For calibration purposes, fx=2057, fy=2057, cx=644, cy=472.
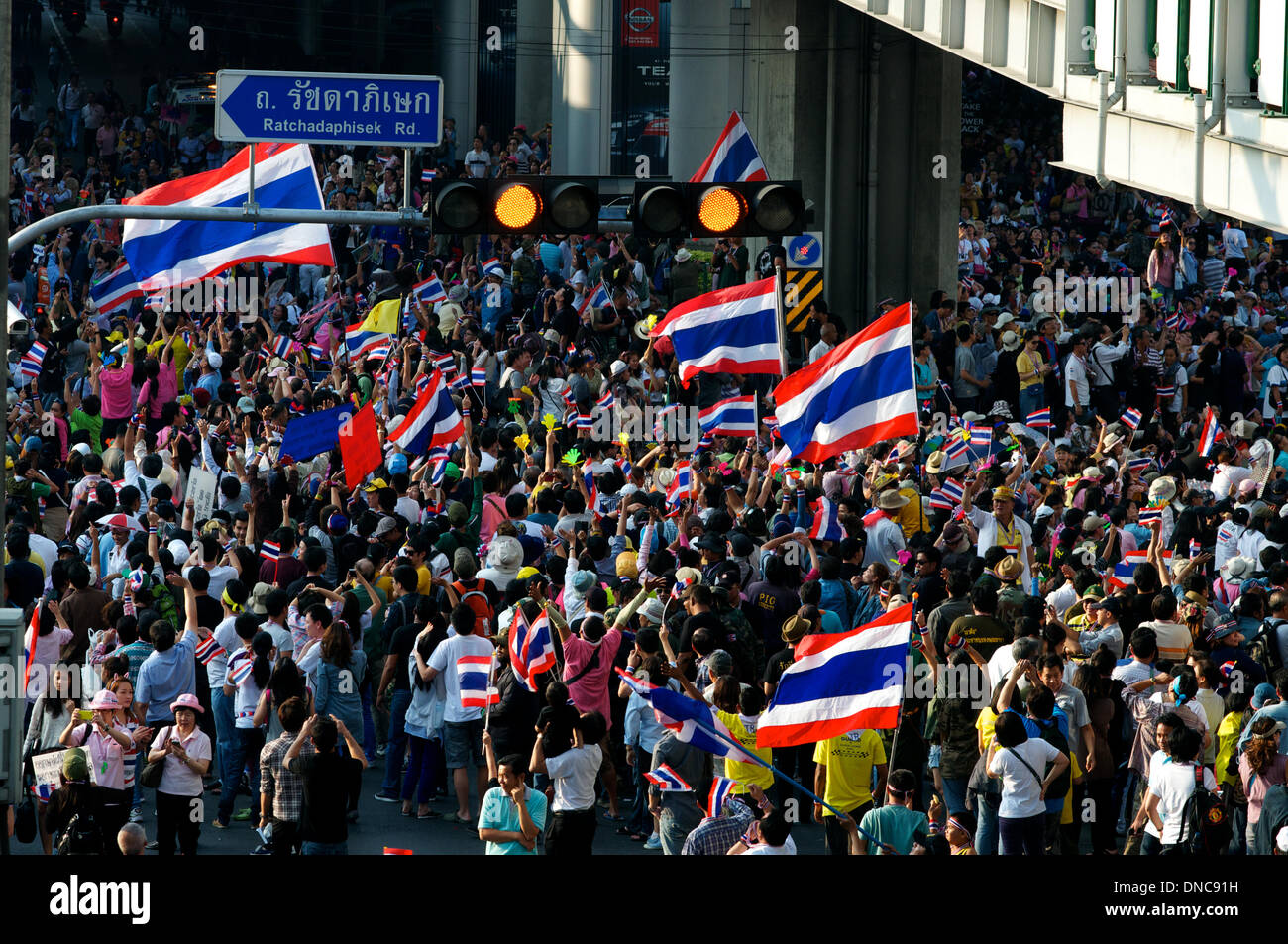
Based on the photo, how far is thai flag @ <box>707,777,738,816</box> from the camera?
1126 centimetres

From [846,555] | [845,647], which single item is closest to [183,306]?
[846,555]

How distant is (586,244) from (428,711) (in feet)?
55.4

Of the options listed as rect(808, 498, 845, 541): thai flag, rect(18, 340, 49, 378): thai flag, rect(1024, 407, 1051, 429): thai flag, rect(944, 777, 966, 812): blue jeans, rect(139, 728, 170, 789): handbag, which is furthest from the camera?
rect(18, 340, 49, 378): thai flag

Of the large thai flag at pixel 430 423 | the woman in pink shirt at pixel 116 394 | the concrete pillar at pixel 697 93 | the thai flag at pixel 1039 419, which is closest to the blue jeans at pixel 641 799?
the large thai flag at pixel 430 423

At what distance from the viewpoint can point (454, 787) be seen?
13.8m

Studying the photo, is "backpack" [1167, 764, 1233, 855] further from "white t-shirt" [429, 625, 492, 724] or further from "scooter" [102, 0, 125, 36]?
"scooter" [102, 0, 125, 36]

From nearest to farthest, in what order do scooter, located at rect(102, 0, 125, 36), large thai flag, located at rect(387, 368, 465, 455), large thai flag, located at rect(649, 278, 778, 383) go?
large thai flag, located at rect(649, 278, 778, 383)
large thai flag, located at rect(387, 368, 465, 455)
scooter, located at rect(102, 0, 125, 36)

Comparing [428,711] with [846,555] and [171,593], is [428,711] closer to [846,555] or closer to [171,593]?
[171,593]

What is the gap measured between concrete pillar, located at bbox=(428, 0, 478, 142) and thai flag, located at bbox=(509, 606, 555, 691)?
110 ft

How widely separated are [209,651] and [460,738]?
178 cm

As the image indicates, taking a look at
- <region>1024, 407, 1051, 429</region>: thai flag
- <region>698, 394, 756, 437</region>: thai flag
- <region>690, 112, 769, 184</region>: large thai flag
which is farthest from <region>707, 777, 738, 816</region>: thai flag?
<region>690, 112, 769, 184</region>: large thai flag

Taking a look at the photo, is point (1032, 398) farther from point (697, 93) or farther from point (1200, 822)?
point (1200, 822)

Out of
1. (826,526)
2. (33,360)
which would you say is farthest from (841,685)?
(33,360)

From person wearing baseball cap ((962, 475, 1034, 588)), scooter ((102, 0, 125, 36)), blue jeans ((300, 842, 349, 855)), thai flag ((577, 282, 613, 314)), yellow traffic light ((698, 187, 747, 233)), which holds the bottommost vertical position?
blue jeans ((300, 842, 349, 855))
